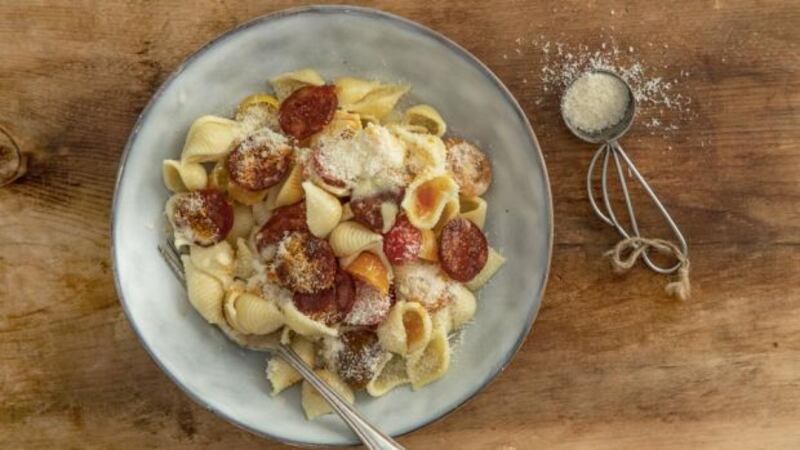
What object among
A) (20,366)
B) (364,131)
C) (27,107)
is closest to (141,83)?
(27,107)

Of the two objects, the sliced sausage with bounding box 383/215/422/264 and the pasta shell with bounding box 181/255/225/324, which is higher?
the sliced sausage with bounding box 383/215/422/264

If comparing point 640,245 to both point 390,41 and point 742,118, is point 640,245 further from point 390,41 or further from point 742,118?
point 390,41

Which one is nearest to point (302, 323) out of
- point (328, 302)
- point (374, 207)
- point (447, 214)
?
point (328, 302)

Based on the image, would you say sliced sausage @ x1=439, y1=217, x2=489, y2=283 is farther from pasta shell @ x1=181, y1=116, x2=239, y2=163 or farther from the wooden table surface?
pasta shell @ x1=181, y1=116, x2=239, y2=163

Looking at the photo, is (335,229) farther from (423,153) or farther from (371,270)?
(423,153)

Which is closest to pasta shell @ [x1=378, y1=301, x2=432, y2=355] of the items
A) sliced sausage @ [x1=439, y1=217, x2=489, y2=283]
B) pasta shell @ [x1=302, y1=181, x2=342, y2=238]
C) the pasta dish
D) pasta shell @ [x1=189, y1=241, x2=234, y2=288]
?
the pasta dish

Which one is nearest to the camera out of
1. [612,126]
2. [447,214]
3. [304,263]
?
[304,263]
